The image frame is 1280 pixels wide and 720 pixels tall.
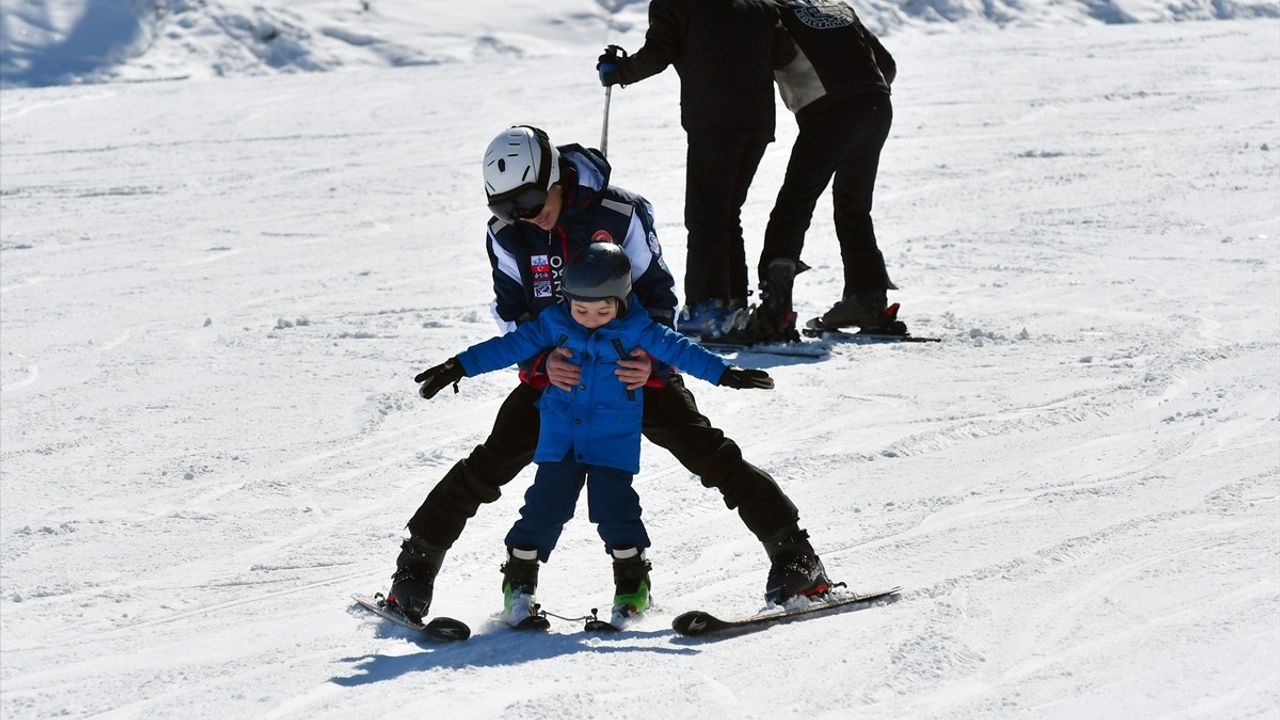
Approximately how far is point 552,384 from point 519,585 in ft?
2.04

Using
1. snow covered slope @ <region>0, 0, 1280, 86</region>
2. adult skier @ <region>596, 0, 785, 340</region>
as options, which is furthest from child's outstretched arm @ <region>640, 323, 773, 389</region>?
snow covered slope @ <region>0, 0, 1280, 86</region>

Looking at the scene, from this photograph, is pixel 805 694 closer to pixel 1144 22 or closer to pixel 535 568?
pixel 535 568

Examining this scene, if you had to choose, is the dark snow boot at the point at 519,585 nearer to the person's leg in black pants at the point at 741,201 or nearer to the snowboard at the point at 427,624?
the snowboard at the point at 427,624

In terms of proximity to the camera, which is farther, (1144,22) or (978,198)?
(1144,22)

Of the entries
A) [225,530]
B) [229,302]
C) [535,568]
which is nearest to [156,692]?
[535,568]

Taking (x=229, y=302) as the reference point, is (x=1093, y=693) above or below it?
above

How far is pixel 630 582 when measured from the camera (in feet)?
14.4

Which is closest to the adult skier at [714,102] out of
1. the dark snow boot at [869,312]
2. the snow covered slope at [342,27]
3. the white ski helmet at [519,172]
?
the dark snow boot at [869,312]

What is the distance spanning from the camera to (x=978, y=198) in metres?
12.2

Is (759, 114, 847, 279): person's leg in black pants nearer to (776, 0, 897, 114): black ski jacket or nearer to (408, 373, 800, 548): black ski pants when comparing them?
(776, 0, 897, 114): black ski jacket

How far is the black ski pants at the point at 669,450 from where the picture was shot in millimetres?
4301

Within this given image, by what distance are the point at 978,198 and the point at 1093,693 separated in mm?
8961

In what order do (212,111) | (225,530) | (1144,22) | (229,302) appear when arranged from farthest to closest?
1. (1144,22)
2. (212,111)
3. (229,302)
4. (225,530)

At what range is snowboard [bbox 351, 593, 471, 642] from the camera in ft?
14.0
